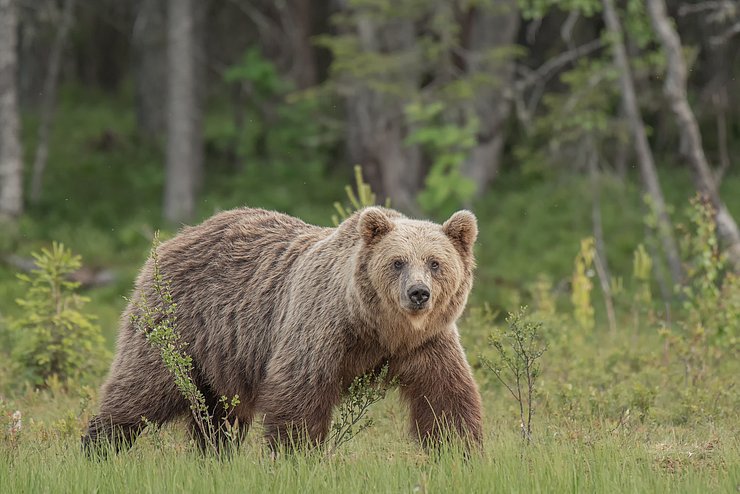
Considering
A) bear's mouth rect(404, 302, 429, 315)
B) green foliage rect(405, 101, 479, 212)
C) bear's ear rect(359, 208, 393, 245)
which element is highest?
green foliage rect(405, 101, 479, 212)

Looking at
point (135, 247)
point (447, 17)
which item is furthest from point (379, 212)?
point (135, 247)

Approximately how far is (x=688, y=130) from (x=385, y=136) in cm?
691

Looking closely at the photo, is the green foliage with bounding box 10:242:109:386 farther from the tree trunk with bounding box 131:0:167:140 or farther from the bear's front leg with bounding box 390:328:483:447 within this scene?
the tree trunk with bounding box 131:0:167:140

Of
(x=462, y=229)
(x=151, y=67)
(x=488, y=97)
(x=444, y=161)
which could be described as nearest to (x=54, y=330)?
(x=462, y=229)

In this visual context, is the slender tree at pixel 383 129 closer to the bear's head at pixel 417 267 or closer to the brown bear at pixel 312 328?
the brown bear at pixel 312 328

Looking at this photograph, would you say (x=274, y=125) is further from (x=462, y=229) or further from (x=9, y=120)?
(x=462, y=229)

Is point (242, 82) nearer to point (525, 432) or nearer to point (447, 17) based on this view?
point (447, 17)

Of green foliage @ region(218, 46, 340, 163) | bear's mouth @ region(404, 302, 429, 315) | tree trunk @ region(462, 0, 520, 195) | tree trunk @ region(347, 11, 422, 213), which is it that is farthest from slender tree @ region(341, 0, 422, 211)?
bear's mouth @ region(404, 302, 429, 315)

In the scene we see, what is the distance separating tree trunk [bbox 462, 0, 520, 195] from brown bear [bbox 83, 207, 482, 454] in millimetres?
11058

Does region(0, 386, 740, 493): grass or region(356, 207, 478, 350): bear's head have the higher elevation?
region(356, 207, 478, 350): bear's head

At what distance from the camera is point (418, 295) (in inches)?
225

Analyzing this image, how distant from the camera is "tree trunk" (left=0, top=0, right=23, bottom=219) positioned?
17.5 metres

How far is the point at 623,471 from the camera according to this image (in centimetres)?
538

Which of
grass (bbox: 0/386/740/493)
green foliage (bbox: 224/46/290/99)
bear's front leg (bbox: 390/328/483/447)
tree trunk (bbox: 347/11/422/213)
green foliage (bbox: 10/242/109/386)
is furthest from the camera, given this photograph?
green foliage (bbox: 224/46/290/99)
